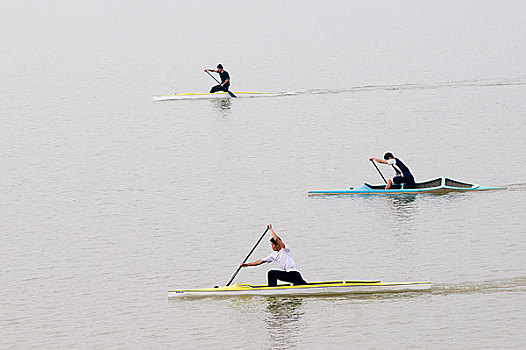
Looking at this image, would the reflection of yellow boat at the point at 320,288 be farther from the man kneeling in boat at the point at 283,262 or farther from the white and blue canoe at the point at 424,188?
the white and blue canoe at the point at 424,188

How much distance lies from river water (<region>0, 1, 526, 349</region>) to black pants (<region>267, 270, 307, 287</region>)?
39 centimetres

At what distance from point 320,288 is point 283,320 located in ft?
4.90

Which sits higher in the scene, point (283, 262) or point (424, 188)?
point (424, 188)

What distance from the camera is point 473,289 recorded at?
81.9ft

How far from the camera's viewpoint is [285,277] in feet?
80.4

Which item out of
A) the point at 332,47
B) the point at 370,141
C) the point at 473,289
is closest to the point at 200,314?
the point at 473,289

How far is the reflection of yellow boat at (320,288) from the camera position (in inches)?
961

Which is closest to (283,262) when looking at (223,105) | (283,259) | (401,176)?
(283,259)

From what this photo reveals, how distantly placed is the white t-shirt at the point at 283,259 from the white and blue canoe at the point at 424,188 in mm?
10575

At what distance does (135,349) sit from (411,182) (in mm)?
14507

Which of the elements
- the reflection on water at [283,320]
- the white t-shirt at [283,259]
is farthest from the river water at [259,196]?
the white t-shirt at [283,259]

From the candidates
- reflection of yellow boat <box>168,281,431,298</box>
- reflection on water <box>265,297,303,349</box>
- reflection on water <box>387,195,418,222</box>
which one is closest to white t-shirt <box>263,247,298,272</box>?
reflection of yellow boat <box>168,281,431,298</box>

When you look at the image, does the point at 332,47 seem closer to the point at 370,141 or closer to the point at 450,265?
the point at 370,141

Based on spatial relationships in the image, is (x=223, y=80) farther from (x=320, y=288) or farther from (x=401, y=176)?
(x=320, y=288)
